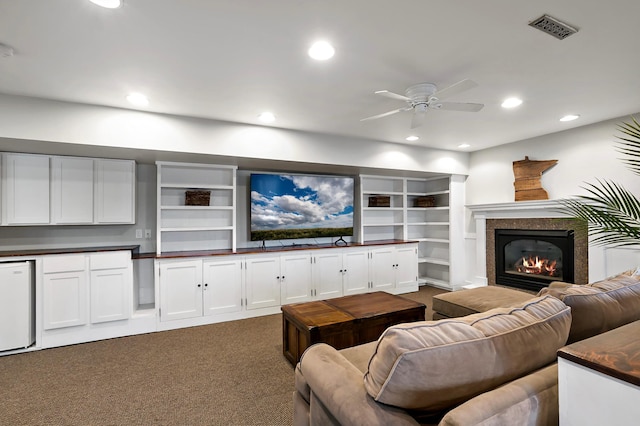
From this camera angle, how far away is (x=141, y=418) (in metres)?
2.13

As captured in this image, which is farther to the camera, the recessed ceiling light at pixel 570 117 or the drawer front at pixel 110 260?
the recessed ceiling light at pixel 570 117

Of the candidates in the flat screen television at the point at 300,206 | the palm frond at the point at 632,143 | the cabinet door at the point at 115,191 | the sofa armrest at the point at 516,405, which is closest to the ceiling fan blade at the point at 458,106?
the palm frond at the point at 632,143

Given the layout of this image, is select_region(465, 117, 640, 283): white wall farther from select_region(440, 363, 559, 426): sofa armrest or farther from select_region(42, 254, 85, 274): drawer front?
select_region(42, 254, 85, 274): drawer front

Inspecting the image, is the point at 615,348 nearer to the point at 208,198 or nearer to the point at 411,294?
the point at 208,198

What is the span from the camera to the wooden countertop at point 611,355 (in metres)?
0.89

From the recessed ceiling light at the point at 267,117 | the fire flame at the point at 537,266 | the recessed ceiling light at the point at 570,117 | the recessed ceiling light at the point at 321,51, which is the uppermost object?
the recessed ceiling light at the point at 321,51

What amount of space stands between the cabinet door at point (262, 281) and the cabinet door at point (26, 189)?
232cm

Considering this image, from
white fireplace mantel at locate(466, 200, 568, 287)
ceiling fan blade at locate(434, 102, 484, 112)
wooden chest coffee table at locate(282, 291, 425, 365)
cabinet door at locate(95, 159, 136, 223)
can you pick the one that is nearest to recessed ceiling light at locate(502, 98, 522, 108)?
ceiling fan blade at locate(434, 102, 484, 112)

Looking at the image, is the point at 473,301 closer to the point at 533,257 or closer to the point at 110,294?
the point at 533,257

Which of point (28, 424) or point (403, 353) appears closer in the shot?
point (403, 353)

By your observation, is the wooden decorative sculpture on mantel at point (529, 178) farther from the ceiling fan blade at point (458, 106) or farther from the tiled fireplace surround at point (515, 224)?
the ceiling fan blade at point (458, 106)

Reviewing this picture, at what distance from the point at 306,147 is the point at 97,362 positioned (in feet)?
10.5

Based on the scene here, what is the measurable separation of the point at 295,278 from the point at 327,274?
0.52m

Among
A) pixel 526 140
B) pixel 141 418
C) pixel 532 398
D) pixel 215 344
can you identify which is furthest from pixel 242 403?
pixel 526 140
